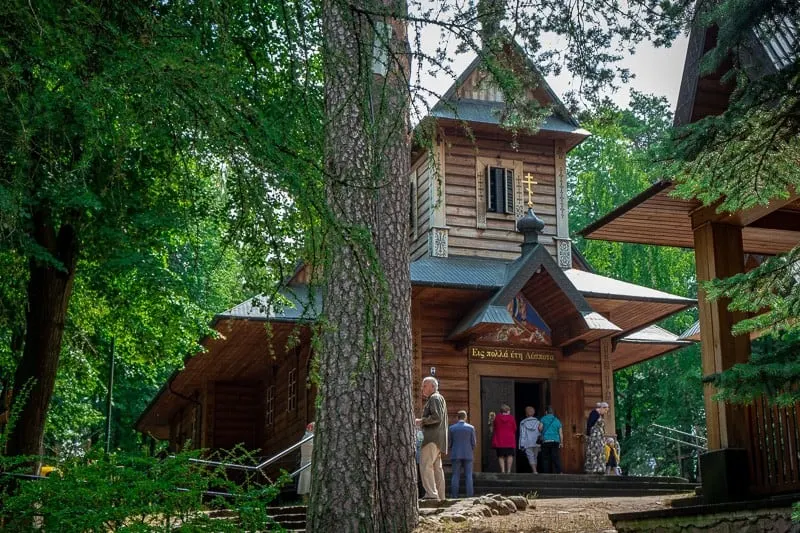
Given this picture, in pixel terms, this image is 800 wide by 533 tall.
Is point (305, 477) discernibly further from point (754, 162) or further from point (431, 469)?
point (754, 162)

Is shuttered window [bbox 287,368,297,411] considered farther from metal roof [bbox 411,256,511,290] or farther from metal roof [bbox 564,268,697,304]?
metal roof [bbox 564,268,697,304]

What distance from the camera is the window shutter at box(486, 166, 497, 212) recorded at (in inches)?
976

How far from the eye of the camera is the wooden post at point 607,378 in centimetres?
2298

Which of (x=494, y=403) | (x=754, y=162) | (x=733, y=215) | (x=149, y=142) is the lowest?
(x=494, y=403)

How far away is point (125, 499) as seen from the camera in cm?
660

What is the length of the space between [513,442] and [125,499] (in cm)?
1435

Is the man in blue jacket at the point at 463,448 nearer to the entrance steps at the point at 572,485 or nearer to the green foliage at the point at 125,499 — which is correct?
the entrance steps at the point at 572,485

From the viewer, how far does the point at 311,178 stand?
17.6ft

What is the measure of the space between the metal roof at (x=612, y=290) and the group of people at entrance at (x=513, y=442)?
8.04 feet

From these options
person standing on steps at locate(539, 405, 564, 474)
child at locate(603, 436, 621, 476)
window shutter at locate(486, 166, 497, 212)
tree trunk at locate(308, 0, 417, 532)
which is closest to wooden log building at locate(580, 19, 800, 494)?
tree trunk at locate(308, 0, 417, 532)

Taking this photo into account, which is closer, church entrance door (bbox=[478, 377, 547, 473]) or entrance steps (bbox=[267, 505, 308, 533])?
entrance steps (bbox=[267, 505, 308, 533])

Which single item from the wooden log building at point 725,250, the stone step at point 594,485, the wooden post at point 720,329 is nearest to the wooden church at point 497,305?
the stone step at point 594,485

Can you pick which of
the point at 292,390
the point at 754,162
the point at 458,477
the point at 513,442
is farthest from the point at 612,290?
the point at 754,162

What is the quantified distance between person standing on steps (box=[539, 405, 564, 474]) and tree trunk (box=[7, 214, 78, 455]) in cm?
976
